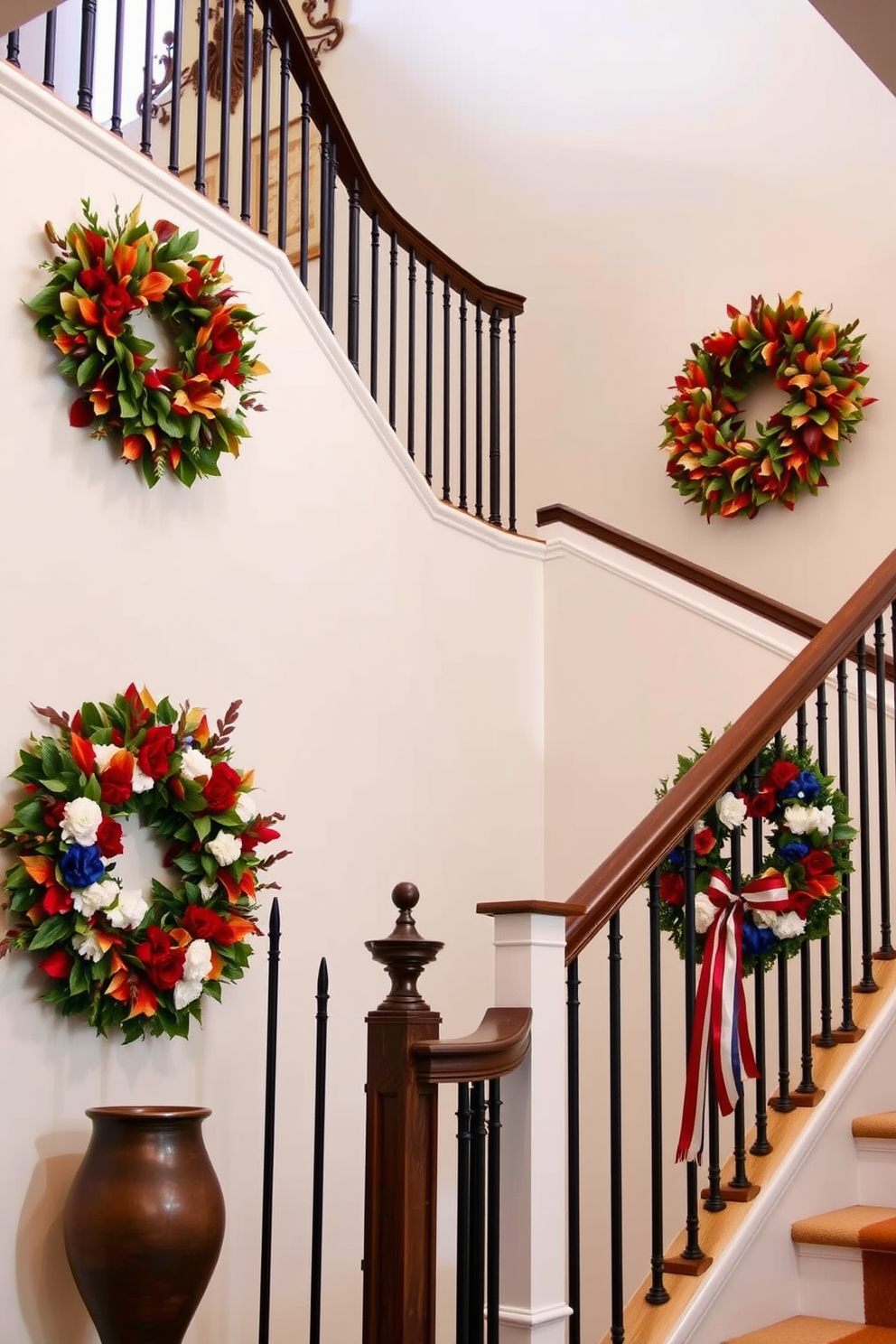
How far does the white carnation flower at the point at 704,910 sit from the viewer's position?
9.21 ft

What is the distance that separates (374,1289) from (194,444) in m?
2.11

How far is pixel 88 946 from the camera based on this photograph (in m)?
2.99

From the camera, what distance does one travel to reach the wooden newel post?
191 cm

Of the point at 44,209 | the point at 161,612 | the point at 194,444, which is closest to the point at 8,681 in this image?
the point at 161,612

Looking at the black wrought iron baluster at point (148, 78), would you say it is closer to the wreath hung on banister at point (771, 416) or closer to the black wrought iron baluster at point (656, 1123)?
the black wrought iron baluster at point (656, 1123)

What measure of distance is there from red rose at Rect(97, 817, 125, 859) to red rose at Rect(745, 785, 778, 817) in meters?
1.32

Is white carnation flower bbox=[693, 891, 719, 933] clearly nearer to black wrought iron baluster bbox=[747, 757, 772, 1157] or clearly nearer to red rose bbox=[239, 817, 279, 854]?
black wrought iron baluster bbox=[747, 757, 772, 1157]

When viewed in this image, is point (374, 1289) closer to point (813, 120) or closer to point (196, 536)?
point (196, 536)

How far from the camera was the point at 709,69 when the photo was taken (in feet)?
18.9

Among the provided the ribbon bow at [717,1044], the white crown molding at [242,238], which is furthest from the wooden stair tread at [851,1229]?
the white crown molding at [242,238]

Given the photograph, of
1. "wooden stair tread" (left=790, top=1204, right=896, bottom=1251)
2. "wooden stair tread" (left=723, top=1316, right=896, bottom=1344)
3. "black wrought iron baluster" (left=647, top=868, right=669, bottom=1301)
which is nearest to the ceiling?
"black wrought iron baluster" (left=647, top=868, right=669, bottom=1301)

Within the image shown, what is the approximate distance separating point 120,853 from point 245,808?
1.24 ft

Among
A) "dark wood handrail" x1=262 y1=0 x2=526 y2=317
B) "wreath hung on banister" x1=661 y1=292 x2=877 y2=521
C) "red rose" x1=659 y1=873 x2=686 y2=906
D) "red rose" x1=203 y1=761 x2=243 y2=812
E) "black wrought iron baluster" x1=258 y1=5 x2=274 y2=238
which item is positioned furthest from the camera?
"wreath hung on banister" x1=661 y1=292 x2=877 y2=521

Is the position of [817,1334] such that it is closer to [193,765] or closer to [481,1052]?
[481,1052]
